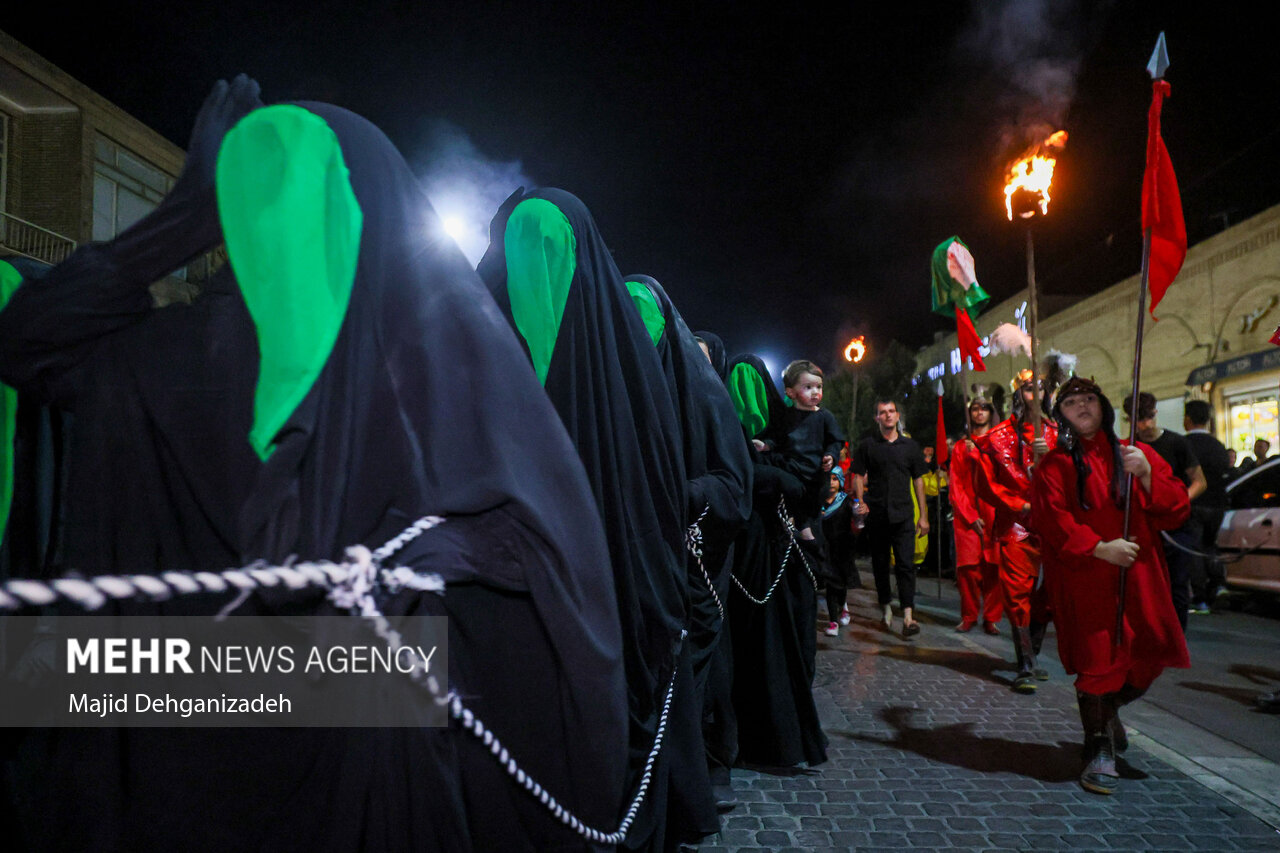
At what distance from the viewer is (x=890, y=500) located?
819 centimetres

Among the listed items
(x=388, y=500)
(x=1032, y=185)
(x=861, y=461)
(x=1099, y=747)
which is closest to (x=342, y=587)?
(x=388, y=500)

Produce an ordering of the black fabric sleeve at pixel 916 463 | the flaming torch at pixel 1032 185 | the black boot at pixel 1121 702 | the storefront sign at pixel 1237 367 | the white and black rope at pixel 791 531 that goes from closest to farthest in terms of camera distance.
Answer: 1. the black boot at pixel 1121 702
2. the white and black rope at pixel 791 531
3. the flaming torch at pixel 1032 185
4. the black fabric sleeve at pixel 916 463
5. the storefront sign at pixel 1237 367

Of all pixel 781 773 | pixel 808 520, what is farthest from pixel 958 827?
pixel 808 520

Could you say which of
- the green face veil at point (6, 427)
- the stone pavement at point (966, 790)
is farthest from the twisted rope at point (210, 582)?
the stone pavement at point (966, 790)

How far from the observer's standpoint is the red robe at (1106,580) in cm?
392

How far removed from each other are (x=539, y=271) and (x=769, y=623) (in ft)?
9.54

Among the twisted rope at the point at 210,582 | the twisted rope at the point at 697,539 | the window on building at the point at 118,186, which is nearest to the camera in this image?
the twisted rope at the point at 210,582

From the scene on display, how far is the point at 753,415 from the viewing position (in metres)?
4.82

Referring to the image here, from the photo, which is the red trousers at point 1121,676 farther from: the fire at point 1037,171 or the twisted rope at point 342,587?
the twisted rope at point 342,587

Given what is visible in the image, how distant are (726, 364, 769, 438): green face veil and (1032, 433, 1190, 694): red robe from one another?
5.36 ft

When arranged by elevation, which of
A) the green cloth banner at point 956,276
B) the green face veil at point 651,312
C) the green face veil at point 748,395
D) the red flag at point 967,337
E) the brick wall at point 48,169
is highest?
the brick wall at point 48,169

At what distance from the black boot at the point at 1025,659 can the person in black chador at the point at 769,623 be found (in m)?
2.06

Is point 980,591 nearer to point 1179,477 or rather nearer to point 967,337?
point 1179,477

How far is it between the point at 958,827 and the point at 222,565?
10.6 ft
